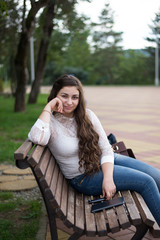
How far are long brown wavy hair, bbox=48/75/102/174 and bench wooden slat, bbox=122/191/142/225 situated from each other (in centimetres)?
33

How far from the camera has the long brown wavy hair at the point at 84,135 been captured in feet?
9.30

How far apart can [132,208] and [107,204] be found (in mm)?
202

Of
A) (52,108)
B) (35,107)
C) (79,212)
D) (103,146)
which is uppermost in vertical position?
(52,108)

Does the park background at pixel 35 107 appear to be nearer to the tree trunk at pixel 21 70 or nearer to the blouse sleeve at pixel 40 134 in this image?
the tree trunk at pixel 21 70

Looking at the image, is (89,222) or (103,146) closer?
(89,222)

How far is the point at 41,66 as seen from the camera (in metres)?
14.7

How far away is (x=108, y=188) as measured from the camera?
264cm

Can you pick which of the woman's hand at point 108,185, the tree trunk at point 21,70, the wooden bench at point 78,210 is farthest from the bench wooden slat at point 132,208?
the tree trunk at point 21,70

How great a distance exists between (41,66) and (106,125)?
6.26 m

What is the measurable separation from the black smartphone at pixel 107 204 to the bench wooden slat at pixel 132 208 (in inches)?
2.1

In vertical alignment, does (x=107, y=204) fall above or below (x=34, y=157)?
below

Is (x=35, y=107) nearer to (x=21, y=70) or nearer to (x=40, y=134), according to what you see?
(x=21, y=70)

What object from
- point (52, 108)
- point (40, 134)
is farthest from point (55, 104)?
point (40, 134)

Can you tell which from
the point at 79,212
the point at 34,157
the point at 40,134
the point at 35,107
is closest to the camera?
the point at 34,157
